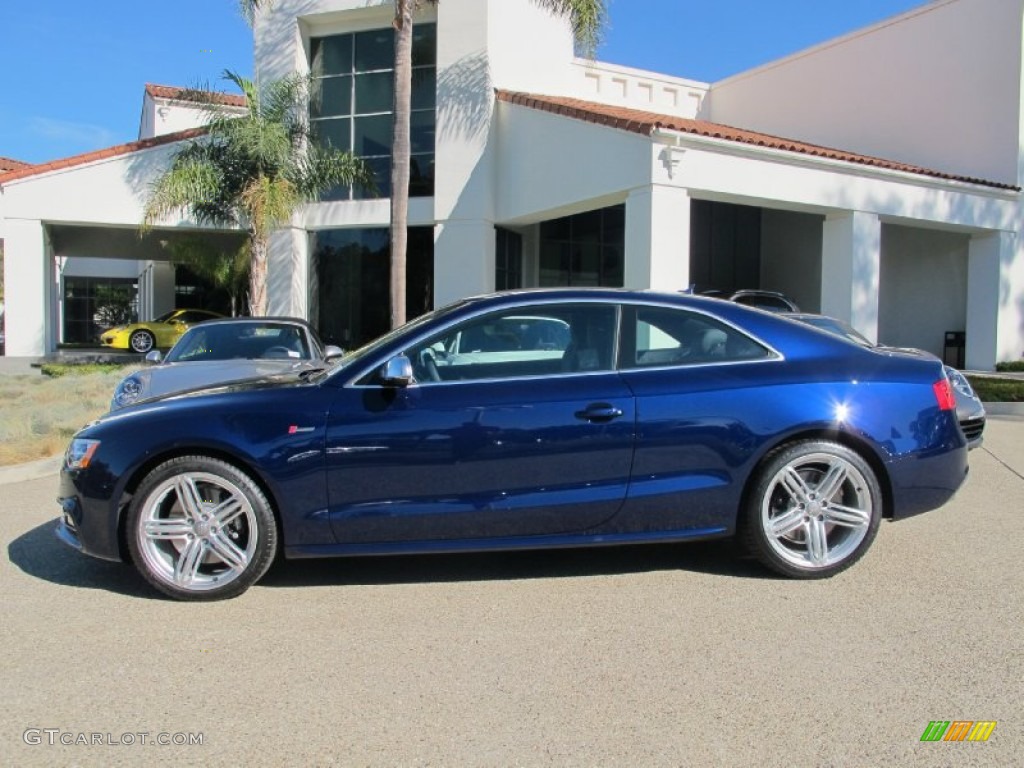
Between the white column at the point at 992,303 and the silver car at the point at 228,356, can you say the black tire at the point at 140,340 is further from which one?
the white column at the point at 992,303

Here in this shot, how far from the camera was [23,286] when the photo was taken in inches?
752

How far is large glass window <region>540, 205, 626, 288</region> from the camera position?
20875 millimetres

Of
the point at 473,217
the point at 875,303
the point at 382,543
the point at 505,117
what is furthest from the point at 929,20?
the point at 382,543

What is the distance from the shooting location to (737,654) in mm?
3426

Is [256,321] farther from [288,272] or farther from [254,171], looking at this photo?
[288,272]

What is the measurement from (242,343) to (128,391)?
1.47 meters

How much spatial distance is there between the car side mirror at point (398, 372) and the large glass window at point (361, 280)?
14592 millimetres

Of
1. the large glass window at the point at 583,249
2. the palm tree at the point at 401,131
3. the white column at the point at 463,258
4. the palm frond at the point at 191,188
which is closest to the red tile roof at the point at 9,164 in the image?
the palm frond at the point at 191,188

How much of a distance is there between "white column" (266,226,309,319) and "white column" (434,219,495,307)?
3.49 metres

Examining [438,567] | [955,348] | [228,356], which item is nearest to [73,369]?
[228,356]

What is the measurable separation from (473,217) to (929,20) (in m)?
11.8

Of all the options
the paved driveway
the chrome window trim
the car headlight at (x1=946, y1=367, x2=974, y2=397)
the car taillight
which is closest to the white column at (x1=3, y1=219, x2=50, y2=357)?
the paved driveway

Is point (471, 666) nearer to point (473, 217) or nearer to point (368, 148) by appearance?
point (473, 217)

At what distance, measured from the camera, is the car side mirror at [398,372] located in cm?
394
